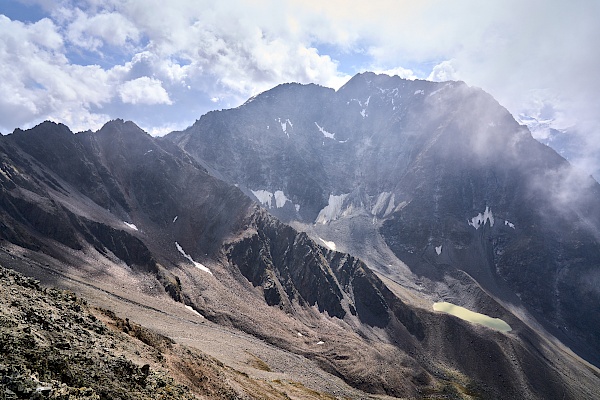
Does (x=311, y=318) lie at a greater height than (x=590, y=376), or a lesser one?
lesser

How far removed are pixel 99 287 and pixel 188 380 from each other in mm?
85780

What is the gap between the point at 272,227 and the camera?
187000 millimetres

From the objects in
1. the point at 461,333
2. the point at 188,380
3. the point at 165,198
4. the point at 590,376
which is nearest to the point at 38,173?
the point at 165,198

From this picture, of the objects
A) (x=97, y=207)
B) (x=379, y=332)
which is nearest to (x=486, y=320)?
(x=379, y=332)

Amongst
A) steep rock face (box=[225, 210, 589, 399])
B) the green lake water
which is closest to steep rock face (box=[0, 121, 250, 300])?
steep rock face (box=[225, 210, 589, 399])

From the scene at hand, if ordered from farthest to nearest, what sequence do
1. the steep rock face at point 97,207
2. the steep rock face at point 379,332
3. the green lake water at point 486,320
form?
the green lake water at point 486,320 → the steep rock face at point 97,207 → the steep rock face at point 379,332

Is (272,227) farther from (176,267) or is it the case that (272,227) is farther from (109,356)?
(109,356)

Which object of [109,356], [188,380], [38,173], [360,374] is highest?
[38,173]

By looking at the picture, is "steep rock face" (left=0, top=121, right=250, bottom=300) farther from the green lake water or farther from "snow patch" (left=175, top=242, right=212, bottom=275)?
the green lake water

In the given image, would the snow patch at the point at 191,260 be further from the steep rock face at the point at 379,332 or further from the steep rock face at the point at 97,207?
the steep rock face at the point at 379,332

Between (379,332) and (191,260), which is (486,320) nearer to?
(379,332)

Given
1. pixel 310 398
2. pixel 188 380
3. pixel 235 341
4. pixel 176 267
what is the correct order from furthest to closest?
pixel 176 267 < pixel 235 341 < pixel 310 398 < pixel 188 380

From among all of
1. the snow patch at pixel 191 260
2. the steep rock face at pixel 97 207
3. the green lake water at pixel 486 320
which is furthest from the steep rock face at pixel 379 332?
the steep rock face at pixel 97 207

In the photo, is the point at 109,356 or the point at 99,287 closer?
the point at 109,356
